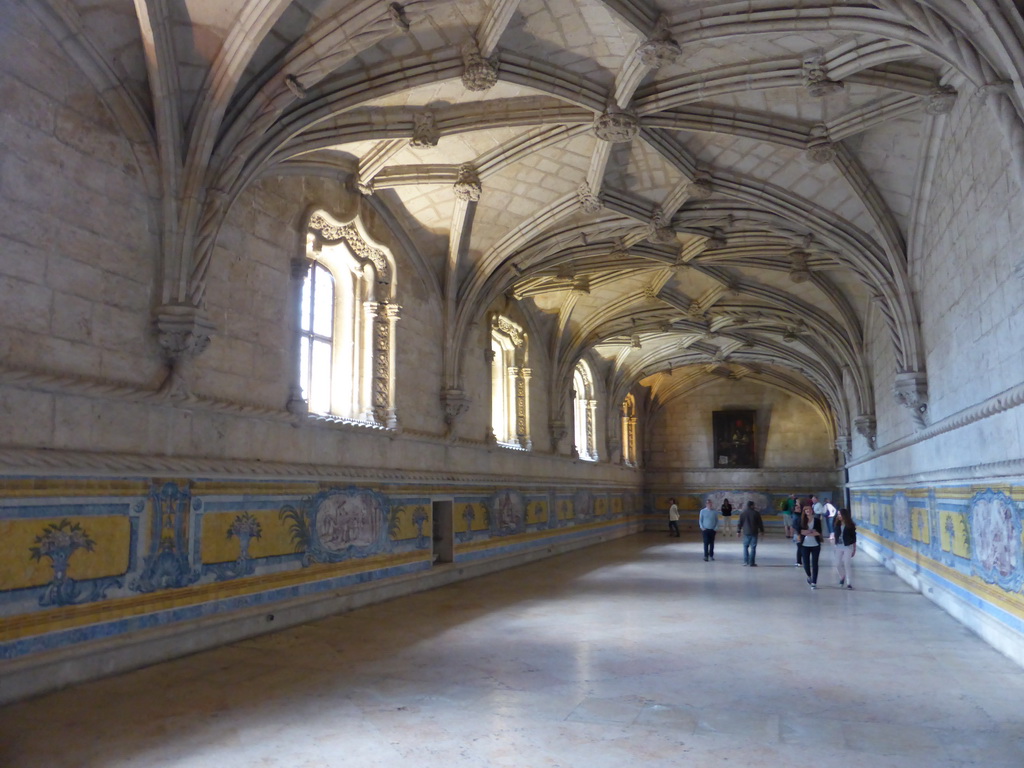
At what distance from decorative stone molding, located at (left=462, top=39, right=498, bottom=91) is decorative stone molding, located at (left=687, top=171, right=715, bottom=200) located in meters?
4.11

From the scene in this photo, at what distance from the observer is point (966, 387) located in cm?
843

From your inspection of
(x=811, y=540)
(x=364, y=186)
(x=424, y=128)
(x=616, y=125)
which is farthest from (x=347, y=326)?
(x=811, y=540)

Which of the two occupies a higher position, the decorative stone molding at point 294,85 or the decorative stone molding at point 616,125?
the decorative stone molding at point 616,125

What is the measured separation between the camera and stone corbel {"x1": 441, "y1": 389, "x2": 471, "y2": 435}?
41.6 feet

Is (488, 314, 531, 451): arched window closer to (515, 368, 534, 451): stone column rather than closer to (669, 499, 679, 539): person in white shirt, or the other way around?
(515, 368, 534, 451): stone column

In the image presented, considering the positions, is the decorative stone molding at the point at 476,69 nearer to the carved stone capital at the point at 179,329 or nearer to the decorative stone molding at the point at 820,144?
the carved stone capital at the point at 179,329

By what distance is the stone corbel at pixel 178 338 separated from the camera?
698cm

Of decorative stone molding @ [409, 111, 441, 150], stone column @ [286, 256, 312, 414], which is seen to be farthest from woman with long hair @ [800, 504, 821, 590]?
decorative stone molding @ [409, 111, 441, 150]

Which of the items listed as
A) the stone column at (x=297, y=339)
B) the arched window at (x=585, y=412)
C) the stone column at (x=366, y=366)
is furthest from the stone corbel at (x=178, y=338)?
the arched window at (x=585, y=412)

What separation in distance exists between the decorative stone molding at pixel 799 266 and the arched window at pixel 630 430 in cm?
1392

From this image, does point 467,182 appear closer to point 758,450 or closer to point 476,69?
point 476,69

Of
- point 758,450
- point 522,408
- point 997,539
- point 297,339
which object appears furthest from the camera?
point 758,450

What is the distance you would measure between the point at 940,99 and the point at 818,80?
1254mm

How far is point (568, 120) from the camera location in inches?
378
